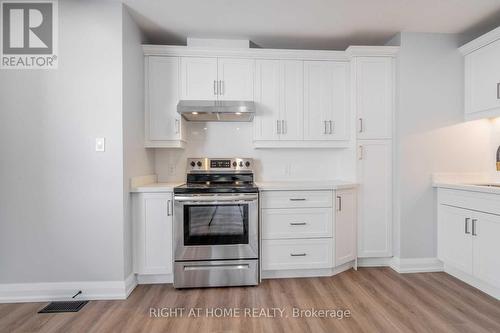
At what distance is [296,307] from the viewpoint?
6.86 feet

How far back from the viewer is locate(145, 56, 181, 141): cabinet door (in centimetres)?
277

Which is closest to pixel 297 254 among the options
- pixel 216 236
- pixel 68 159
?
pixel 216 236

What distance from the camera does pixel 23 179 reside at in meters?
2.20

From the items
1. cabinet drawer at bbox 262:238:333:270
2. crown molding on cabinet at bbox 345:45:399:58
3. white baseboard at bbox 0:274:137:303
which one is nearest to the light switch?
white baseboard at bbox 0:274:137:303

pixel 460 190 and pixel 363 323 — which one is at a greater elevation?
pixel 460 190

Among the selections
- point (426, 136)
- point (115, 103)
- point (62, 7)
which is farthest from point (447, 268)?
point (62, 7)

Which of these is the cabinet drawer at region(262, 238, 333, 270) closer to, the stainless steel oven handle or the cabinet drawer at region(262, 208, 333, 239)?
the cabinet drawer at region(262, 208, 333, 239)

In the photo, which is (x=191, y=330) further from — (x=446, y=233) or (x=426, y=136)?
(x=426, y=136)

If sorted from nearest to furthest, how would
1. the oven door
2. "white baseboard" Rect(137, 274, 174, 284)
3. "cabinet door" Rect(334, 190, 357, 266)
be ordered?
the oven door < "white baseboard" Rect(137, 274, 174, 284) < "cabinet door" Rect(334, 190, 357, 266)

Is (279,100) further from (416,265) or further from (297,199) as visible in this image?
(416,265)

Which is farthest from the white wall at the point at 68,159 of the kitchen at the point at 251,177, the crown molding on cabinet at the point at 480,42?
the crown molding on cabinet at the point at 480,42

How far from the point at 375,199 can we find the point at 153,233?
91.5 inches

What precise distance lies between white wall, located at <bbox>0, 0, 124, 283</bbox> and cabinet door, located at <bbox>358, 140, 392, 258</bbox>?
7.88 feet

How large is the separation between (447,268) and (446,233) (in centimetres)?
41
